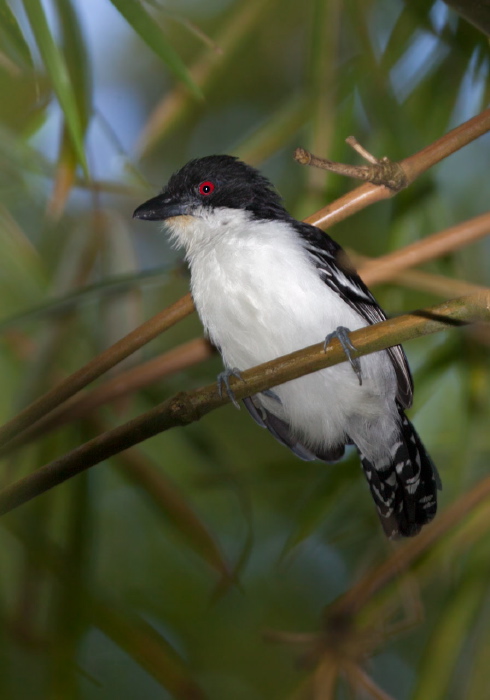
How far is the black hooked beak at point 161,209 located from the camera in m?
2.36

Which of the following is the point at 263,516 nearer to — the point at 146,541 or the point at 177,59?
the point at 146,541

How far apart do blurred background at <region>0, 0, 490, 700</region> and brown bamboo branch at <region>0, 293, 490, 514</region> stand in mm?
668

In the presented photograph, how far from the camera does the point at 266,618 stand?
11.0 ft

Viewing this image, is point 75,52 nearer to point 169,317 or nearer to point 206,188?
point 206,188

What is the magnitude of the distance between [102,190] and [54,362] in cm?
61

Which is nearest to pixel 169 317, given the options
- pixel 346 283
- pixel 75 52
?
pixel 346 283

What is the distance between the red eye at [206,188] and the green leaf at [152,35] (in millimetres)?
665

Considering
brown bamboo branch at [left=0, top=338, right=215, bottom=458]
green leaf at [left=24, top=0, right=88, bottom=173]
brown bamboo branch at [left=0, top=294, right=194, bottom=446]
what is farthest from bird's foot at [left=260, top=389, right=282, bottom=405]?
green leaf at [left=24, top=0, right=88, bottom=173]

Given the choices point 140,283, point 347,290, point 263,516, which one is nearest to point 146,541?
point 263,516

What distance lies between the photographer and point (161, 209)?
2377 millimetres

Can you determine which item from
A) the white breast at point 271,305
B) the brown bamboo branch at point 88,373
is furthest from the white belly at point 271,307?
the brown bamboo branch at point 88,373

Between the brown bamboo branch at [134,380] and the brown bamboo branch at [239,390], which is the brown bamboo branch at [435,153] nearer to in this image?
the brown bamboo branch at [239,390]

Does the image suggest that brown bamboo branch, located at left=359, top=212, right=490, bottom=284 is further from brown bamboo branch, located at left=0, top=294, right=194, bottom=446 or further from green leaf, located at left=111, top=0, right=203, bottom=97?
green leaf, located at left=111, top=0, right=203, bottom=97

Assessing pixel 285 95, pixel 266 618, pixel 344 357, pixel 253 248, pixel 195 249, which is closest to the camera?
pixel 344 357
